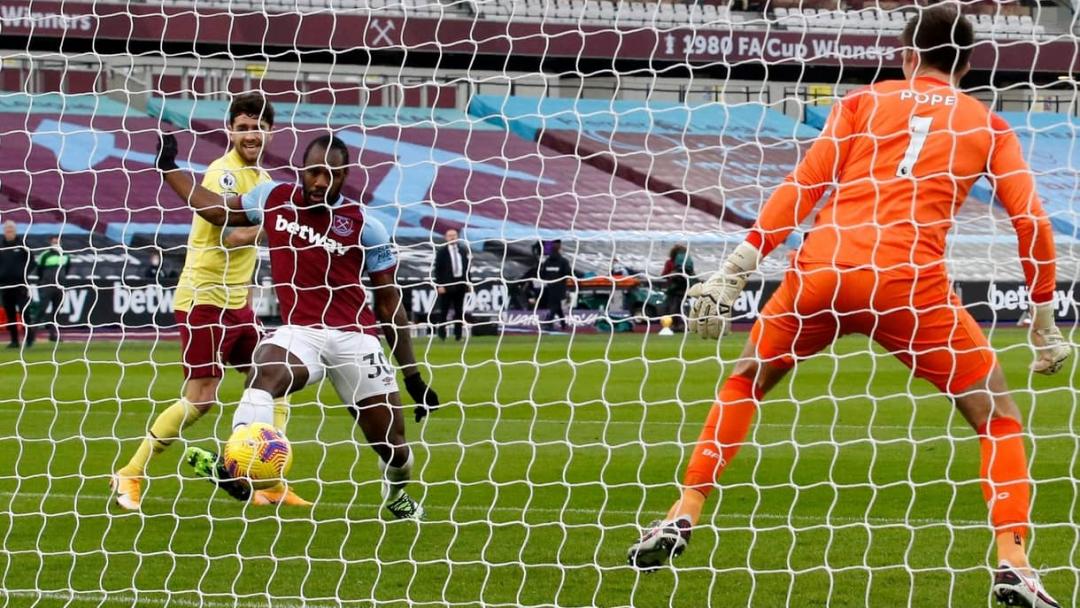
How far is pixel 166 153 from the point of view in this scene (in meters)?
6.35

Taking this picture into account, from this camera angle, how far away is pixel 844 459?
29.8 feet

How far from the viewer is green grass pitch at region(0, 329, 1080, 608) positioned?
18.4 feet

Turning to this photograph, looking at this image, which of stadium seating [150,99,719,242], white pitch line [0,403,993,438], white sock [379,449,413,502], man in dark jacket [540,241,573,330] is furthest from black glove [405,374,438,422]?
stadium seating [150,99,719,242]

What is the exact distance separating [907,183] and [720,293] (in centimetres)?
70

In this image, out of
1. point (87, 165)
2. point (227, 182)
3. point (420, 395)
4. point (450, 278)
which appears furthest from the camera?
point (87, 165)

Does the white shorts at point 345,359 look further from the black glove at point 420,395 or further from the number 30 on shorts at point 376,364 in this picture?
the black glove at point 420,395

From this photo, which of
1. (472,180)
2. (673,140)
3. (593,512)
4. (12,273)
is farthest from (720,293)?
(673,140)

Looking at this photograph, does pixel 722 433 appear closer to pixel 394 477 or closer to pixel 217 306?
pixel 394 477

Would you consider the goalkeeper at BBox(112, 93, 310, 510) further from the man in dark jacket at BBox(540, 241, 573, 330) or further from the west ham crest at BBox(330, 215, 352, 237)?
the man in dark jacket at BBox(540, 241, 573, 330)

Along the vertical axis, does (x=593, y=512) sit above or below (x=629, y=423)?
above

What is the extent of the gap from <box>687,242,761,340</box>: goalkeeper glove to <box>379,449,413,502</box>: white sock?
2.29 meters

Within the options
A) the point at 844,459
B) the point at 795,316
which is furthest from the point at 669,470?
the point at 795,316

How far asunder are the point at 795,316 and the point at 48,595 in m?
2.84

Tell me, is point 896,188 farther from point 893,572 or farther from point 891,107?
point 893,572
